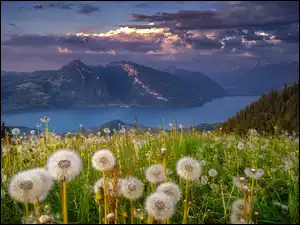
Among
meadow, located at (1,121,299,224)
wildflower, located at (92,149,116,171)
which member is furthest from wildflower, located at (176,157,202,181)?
wildflower, located at (92,149,116,171)

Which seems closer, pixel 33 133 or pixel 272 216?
pixel 272 216

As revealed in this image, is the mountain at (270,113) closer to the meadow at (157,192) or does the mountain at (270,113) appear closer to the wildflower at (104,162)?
the meadow at (157,192)

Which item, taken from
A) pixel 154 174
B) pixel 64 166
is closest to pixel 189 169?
pixel 154 174

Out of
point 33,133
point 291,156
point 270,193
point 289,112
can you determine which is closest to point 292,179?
point 270,193

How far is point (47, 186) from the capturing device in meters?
2.90

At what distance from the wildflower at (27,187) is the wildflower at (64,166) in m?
0.11

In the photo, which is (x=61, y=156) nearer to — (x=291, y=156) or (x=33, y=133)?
(x=291, y=156)

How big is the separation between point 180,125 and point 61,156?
6254mm

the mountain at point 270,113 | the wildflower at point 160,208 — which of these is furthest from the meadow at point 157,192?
the mountain at point 270,113

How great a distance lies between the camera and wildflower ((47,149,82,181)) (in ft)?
9.28

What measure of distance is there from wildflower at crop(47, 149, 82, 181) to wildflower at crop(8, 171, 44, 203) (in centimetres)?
11

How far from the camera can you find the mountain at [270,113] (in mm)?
16406

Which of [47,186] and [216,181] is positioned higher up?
[47,186]

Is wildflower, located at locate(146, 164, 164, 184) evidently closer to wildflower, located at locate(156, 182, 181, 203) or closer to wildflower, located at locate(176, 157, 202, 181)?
wildflower, located at locate(176, 157, 202, 181)
